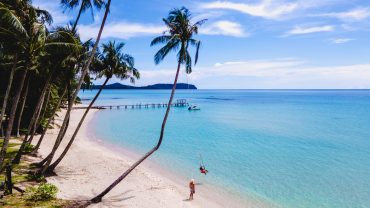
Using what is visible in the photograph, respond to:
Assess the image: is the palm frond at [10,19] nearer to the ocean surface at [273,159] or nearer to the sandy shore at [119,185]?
the sandy shore at [119,185]

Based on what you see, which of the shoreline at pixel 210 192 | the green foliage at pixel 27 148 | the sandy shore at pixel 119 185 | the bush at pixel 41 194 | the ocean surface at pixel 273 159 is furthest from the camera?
the green foliage at pixel 27 148

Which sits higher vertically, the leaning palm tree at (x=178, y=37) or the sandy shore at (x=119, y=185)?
the leaning palm tree at (x=178, y=37)

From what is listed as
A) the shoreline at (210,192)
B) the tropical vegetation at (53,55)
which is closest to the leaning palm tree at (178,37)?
the tropical vegetation at (53,55)

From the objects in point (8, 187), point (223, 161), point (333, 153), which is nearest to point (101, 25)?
point (8, 187)

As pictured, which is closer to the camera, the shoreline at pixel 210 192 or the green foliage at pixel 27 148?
the shoreline at pixel 210 192

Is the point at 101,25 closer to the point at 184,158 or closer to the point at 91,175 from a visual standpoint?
the point at 91,175

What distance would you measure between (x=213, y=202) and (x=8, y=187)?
13094mm

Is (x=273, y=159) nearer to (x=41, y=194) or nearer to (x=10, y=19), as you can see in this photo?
(x=41, y=194)

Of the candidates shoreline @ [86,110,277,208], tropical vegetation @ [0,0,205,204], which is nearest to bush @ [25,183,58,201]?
tropical vegetation @ [0,0,205,204]

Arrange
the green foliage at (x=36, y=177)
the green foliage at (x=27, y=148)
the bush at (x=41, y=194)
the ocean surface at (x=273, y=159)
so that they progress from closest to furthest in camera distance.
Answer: the bush at (x=41, y=194) < the green foliage at (x=36, y=177) < the ocean surface at (x=273, y=159) < the green foliage at (x=27, y=148)

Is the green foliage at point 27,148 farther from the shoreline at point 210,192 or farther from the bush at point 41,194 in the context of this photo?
the bush at point 41,194

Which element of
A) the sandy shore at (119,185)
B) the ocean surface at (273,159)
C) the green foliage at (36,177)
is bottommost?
the ocean surface at (273,159)

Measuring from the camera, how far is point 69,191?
1995 centimetres

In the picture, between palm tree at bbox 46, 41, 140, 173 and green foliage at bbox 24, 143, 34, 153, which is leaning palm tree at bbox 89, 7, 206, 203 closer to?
palm tree at bbox 46, 41, 140, 173
